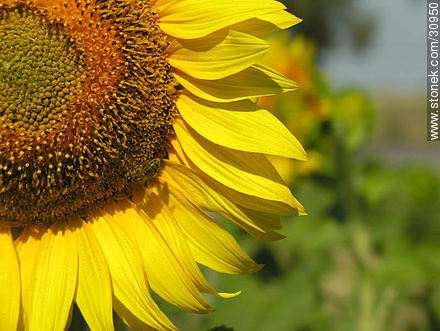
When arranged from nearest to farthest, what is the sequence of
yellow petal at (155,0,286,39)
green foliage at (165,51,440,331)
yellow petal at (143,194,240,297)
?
yellow petal at (155,0,286,39), yellow petal at (143,194,240,297), green foliage at (165,51,440,331)

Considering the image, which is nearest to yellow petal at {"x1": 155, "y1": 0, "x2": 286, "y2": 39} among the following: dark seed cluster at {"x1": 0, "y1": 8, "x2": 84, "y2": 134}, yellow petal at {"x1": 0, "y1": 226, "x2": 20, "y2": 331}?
dark seed cluster at {"x1": 0, "y1": 8, "x2": 84, "y2": 134}

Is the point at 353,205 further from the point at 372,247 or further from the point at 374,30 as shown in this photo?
the point at 374,30

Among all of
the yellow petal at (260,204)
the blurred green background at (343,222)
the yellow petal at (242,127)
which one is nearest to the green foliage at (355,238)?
the blurred green background at (343,222)

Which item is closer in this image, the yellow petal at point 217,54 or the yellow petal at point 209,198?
the yellow petal at point 217,54

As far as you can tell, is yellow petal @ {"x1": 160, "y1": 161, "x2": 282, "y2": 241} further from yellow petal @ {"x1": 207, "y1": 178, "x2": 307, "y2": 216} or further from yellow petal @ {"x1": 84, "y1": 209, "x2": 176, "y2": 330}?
yellow petal @ {"x1": 84, "y1": 209, "x2": 176, "y2": 330}

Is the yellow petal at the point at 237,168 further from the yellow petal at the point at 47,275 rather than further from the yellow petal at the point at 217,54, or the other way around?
the yellow petal at the point at 47,275

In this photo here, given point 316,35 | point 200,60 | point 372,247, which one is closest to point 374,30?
point 316,35
